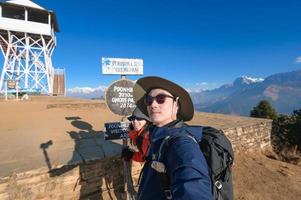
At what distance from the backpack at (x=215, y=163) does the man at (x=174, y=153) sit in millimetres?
34

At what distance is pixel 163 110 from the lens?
2.24m

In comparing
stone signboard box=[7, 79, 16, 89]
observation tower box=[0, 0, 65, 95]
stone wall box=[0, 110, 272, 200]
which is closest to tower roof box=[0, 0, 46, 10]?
observation tower box=[0, 0, 65, 95]

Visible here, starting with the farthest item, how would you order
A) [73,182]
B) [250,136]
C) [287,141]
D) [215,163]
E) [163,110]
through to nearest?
[287,141] < [250,136] < [73,182] < [163,110] < [215,163]

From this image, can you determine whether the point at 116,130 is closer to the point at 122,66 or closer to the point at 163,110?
the point at 122,66

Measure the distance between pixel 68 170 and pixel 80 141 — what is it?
80.8 inches

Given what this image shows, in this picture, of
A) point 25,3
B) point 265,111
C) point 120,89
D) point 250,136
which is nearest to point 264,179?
point 250,136

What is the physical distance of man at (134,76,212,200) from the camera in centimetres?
130

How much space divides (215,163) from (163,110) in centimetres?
79

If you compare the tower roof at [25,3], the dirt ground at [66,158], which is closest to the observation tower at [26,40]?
the tower roof at [25,3]

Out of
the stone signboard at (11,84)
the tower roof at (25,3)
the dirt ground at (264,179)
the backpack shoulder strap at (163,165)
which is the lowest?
the dirt ground at (264,179)

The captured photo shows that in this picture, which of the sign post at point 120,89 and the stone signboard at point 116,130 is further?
the sign post at point 120,89

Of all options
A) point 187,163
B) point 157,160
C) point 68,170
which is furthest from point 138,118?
point 187,163

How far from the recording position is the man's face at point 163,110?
2.21 m

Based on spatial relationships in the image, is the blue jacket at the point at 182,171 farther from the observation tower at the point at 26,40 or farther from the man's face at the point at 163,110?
the observation tower at the point at 26,40
